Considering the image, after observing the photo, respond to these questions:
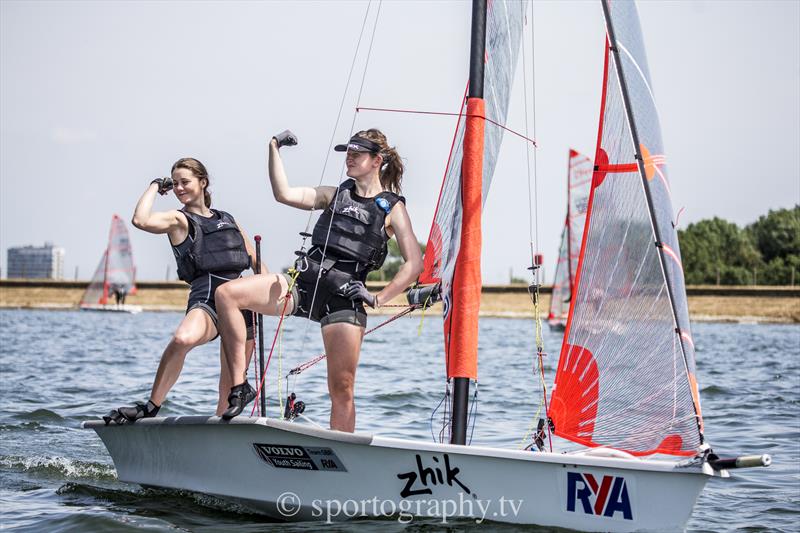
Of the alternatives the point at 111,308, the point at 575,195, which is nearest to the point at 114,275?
the point at 111,308

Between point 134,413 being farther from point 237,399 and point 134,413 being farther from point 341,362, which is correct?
point 341,362

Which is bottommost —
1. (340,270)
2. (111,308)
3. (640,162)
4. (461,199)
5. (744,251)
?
(111,308)

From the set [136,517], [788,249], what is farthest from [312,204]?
[788,249]

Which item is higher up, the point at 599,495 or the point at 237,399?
the point at 237,399

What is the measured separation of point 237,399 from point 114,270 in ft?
159

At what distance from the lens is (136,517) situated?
6.15 meters

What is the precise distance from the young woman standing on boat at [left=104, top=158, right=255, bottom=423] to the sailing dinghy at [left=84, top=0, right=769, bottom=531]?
33cm

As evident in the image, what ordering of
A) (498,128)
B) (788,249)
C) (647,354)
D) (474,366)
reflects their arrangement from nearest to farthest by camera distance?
(647,354) → (474,366) → (498,128) → (788,249)

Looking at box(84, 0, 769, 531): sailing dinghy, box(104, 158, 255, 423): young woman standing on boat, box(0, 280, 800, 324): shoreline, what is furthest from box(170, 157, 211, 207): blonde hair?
box(0, 280, 800, 324): shoreline

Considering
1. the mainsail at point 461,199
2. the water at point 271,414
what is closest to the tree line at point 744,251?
the water at point 271,414

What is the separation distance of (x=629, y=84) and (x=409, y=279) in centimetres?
173

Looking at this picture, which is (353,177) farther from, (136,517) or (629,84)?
(136,517)

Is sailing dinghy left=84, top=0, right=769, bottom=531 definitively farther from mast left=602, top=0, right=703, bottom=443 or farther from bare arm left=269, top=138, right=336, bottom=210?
bare arm left=269, top=138, right=336, bottom=210

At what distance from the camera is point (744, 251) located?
70812mm
